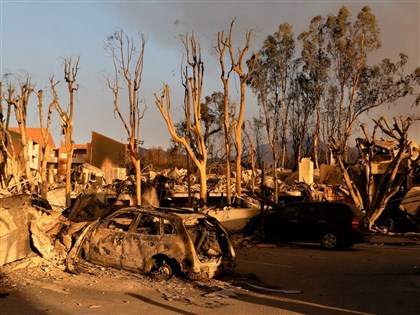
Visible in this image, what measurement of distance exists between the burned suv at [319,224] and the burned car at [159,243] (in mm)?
7749

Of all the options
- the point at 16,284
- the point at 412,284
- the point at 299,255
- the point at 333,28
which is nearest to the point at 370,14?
the point at 333,28

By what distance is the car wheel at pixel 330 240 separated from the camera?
1739 cm

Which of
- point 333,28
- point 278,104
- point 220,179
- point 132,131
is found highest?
point 333,28

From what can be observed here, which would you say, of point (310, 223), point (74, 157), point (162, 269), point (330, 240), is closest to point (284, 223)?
point (310, 223)

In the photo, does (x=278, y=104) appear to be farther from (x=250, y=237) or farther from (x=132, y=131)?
(x=250, y=237)

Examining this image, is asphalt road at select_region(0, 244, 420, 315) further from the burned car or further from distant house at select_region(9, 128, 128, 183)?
distant house at select_region(9, 128, 128, 183)

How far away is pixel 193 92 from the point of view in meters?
30.0

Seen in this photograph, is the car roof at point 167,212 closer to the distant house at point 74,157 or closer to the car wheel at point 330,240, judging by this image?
the car wheel at point 330,240

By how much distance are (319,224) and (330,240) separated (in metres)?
0.67

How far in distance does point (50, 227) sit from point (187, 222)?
3437mm

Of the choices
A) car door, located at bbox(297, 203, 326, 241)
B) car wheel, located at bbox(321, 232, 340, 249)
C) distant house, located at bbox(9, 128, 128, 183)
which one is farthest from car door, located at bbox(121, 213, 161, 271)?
distant house, located at bbox(9, 128, 128, 183)

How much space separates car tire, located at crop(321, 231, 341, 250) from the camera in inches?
684

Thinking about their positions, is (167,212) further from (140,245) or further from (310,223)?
(310,223)

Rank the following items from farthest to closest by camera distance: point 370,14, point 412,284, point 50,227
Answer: point 370,14 → point 50,227 → point 412,284
